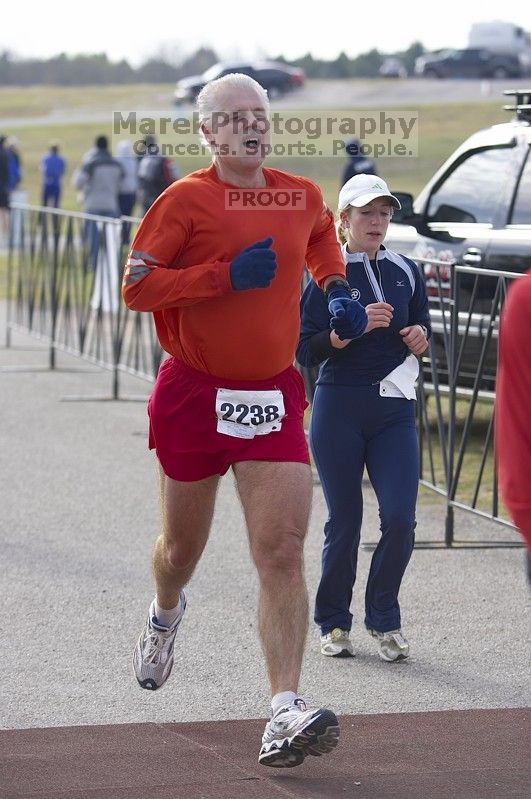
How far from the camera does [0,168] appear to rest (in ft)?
91.0

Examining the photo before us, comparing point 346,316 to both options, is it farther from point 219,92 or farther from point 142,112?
point 142,112

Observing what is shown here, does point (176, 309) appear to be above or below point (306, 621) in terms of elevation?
above

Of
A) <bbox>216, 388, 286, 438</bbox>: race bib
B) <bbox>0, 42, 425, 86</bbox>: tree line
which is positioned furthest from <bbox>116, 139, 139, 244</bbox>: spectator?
<bbox>0, 42, 425, 86</bbox>: tree line

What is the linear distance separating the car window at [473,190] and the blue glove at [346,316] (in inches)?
190

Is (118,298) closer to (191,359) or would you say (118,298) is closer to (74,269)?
(74,269)

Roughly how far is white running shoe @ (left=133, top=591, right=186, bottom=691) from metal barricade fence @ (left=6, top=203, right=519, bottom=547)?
2589 mm

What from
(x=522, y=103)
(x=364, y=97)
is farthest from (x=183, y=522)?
(x=364, y=97)

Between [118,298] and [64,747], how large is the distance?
26.2ft

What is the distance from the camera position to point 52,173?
3159cm

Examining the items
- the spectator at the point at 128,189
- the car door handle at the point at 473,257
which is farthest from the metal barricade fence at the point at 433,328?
the spectator at the point at 128,189

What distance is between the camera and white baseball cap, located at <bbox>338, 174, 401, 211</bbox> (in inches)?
216

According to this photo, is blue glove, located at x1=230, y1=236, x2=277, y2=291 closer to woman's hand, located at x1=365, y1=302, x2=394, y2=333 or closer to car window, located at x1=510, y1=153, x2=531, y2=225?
woman's hand, located at x1=365, y1=302, x2=394, y2=333

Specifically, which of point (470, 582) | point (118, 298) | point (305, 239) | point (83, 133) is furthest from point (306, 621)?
point (83, 133)

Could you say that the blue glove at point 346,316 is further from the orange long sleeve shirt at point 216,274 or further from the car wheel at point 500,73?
the car wheel at point 500,73
